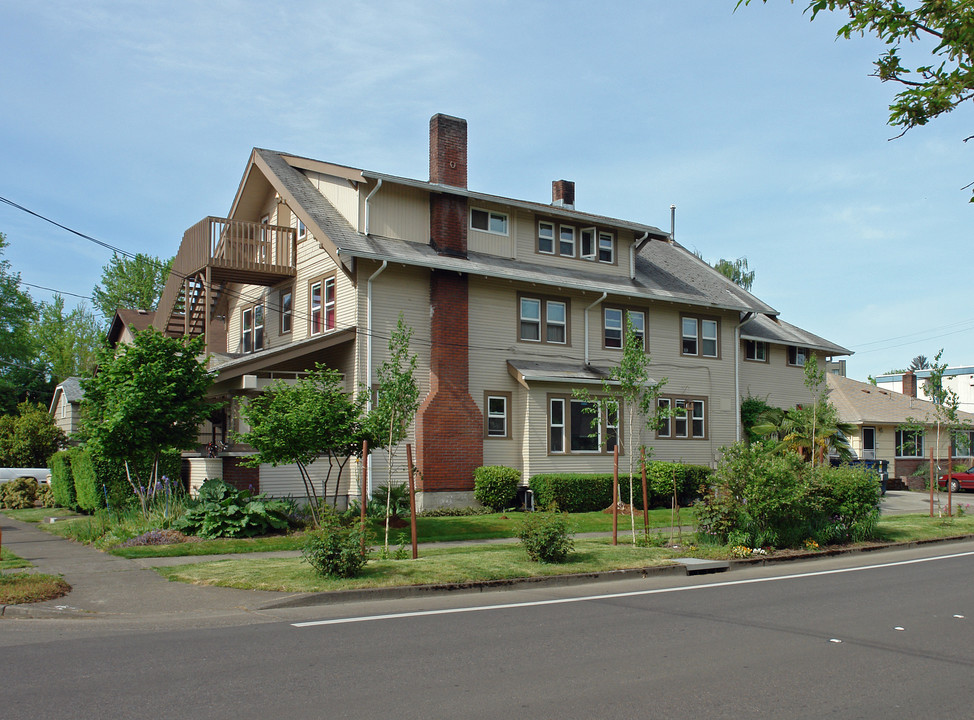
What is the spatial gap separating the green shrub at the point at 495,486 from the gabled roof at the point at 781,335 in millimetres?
12416

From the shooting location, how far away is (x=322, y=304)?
2386cm

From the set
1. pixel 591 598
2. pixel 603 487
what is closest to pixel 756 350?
pixel 603 487

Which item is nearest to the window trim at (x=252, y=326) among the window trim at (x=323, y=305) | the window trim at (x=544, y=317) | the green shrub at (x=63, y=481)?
the window trim at (x=323, y=305)

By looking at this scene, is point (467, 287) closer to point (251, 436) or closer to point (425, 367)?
point (425, 367)

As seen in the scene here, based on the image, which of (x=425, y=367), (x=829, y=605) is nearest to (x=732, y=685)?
(x=829, y=605)

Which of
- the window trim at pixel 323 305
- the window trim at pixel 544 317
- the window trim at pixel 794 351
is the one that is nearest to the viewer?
the window trim at pixel 323 305

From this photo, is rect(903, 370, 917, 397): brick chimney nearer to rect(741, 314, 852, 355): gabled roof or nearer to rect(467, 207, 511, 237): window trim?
rect(741, 314, 852, 355): gabled roof

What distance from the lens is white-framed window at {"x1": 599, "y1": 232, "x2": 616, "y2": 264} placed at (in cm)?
2803

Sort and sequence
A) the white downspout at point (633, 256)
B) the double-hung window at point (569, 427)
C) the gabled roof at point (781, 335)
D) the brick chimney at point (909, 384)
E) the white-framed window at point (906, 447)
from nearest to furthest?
the double-hung window at point (569, 427), the white downspout at point (633, 256), the gabled roof at point (781, 335), the white-framed window at point (906, 447), the brick chimney at point (909, 384)

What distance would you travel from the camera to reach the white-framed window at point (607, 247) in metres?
28.0

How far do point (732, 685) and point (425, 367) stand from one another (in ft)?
56.3

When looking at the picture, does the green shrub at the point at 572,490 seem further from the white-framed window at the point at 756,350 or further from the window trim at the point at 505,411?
the white-framed window at the point at 756,350

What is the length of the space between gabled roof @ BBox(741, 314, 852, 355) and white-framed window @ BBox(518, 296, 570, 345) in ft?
27.0

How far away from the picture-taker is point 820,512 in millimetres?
17031
